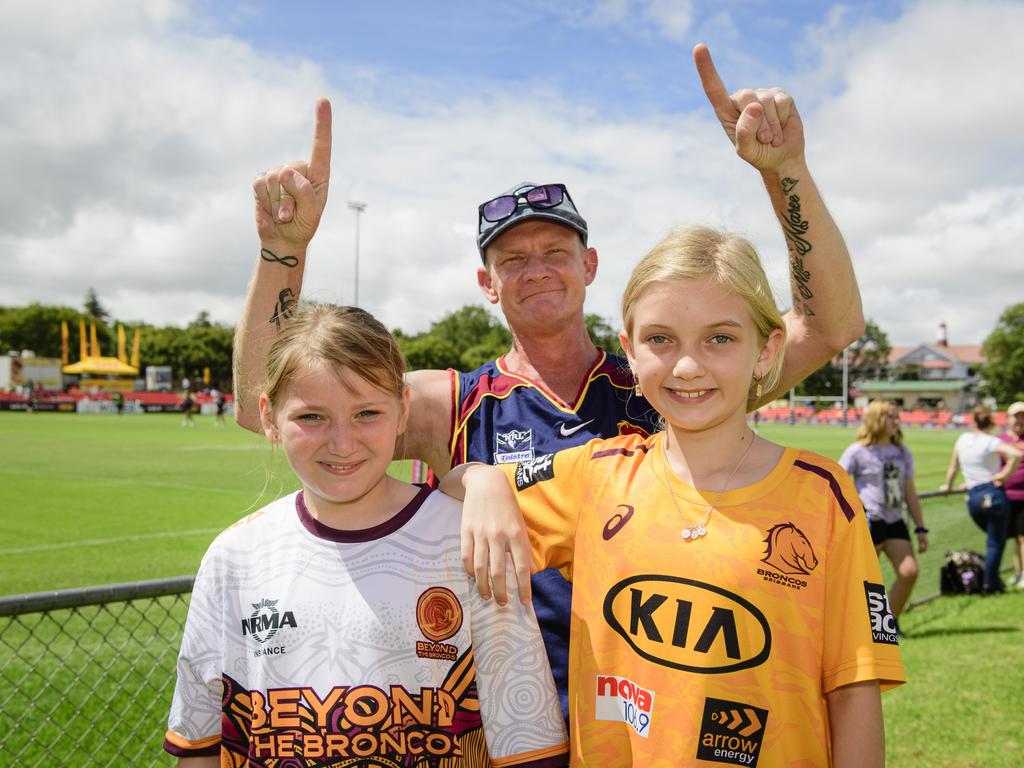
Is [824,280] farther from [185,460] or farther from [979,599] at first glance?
[185,460]

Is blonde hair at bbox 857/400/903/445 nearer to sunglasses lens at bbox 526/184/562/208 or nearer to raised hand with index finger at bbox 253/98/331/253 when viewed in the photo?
sunglasses lens at bbox 526/184/562/208

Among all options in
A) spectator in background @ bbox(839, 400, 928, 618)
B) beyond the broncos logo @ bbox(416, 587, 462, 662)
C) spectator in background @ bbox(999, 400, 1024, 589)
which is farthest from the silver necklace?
spectator in background @ bbox(999, 400, 1024, 589)

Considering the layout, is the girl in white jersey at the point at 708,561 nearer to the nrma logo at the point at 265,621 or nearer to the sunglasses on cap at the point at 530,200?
the nrma logo at the point at 265,621

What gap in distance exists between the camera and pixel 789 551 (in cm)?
186

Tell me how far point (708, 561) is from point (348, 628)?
904 millimetres

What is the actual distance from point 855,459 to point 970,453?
2.82 meters

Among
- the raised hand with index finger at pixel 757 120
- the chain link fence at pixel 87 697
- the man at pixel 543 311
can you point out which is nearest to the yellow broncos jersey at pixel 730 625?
the man at pixel 543 311

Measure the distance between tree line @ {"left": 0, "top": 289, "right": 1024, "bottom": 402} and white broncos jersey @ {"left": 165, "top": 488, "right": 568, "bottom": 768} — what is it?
74.4 m

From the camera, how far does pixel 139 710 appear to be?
4719 millimetres

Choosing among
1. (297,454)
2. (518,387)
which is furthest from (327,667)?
(518,387)

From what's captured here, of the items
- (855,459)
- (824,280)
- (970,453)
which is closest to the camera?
(824,280)

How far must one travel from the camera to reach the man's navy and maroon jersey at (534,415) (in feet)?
9.21

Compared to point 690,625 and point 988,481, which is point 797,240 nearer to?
point 690,625

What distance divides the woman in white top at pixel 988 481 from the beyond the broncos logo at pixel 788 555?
817 cm
